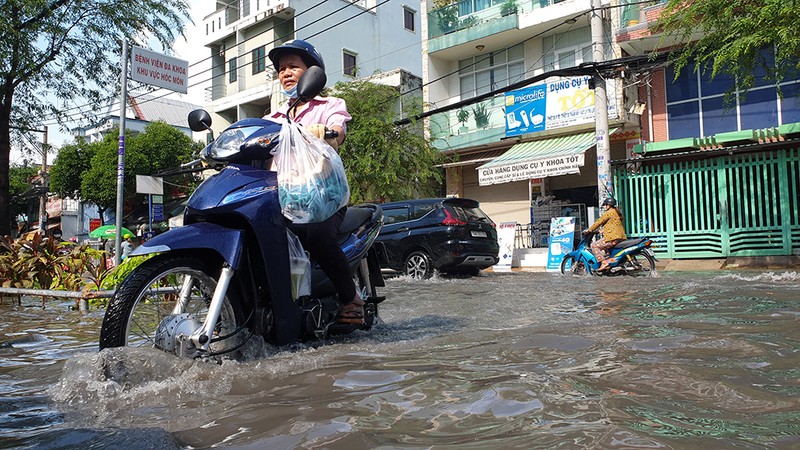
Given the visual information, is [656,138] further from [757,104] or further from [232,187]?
[232,187]

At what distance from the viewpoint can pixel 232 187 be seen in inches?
110

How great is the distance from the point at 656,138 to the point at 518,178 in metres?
3.94

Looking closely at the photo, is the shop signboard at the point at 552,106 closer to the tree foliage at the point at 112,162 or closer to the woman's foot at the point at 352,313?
the woman's foot at the point at 352,313

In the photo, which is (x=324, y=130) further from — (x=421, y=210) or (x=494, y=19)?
(x=494, y=19)

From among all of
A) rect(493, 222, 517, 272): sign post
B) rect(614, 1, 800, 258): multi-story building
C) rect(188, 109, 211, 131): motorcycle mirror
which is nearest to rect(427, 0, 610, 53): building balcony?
rect(614, 1, 800, 258): multi-story building

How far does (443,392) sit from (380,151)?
15.9m

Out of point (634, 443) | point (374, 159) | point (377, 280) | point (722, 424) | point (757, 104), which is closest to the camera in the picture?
Answer: point (634, 443)

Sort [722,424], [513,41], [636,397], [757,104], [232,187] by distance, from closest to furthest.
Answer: [722,424], [636,397], [232,187], [757,104], [513,41]

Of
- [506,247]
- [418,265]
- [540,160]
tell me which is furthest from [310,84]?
[540,160]

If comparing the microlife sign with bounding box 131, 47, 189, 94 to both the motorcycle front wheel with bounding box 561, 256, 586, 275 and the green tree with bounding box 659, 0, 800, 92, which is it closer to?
the motorcycle front wheel with bounding box 561, 256, 586, 275

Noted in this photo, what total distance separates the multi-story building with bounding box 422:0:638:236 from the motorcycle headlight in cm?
1274

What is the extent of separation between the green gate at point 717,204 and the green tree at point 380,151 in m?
6.27

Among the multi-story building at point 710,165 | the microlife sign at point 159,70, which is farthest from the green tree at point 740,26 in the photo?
the microlife sign at point 159,70

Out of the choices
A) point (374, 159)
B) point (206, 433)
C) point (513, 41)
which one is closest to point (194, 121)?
point (206, 433)
